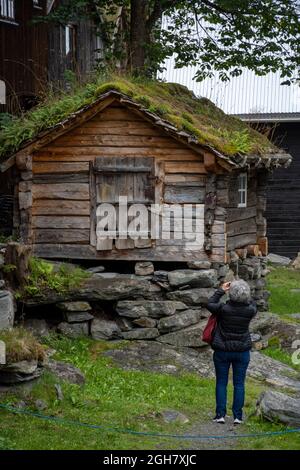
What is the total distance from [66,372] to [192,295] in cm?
404

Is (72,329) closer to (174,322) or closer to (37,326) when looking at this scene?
(37,326)

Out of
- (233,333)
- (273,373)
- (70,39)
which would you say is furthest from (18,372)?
(70,39)

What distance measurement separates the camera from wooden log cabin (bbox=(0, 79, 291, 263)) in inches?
663

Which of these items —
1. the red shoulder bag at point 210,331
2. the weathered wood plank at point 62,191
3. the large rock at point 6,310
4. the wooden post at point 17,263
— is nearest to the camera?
the red shoulder bag at point 210,331

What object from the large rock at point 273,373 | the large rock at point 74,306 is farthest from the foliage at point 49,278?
the large rock at point 273,373

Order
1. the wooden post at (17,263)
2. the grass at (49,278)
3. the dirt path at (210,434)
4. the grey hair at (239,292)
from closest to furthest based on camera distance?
the dirt path at (210,434), the grey hair at (239,292), the wooden post at (17,263), the grass at (49,278)

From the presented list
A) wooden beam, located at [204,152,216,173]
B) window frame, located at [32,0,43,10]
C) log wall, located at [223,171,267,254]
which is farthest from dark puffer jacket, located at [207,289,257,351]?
window frame, located at [32,0,43,10]

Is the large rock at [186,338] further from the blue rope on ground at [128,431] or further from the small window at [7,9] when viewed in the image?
the small window at [7,9]

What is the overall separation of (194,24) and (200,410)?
1658cm

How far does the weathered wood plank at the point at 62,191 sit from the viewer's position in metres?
17.4

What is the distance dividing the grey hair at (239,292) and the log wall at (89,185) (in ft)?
18.4

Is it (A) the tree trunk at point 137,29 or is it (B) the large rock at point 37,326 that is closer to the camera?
(B) the large rock at point 37,326

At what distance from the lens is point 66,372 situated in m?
13.4
